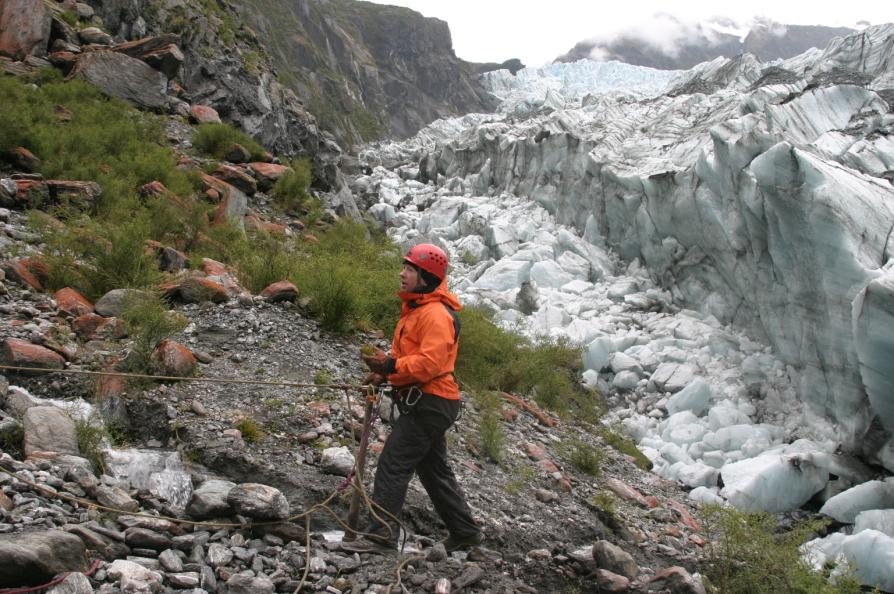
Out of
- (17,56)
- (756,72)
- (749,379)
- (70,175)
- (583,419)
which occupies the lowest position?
(583,419)

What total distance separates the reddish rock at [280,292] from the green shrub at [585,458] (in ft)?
10.3

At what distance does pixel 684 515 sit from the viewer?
5754 millimetres

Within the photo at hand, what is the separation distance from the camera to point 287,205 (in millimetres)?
11477

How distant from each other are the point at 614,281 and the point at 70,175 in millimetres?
9610

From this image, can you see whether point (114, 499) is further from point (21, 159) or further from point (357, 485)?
point (21, 159)

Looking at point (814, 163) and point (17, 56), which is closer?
point (814, 163)

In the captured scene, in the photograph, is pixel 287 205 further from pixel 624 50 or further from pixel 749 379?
pixel 624 50

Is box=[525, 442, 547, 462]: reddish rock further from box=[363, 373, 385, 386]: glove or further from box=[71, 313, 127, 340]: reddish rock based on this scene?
box=[71, 313, 127, 340]: reddish rock

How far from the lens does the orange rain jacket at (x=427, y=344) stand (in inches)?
120

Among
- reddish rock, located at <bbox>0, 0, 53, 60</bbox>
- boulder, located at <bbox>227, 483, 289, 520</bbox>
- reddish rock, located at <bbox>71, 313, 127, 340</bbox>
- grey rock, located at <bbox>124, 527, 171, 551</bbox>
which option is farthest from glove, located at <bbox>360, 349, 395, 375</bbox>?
reddish rock, located at <bbox>0, 0, 53, 60</bbox>

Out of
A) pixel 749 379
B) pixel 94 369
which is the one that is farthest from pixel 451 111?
pixel 94 369

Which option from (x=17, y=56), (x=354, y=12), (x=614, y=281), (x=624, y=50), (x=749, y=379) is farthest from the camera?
(x=624, y=50)

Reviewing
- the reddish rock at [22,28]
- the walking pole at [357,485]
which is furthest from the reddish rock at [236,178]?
the walking pole at [357,485]

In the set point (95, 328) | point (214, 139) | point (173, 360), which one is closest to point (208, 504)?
point (173, 360)
